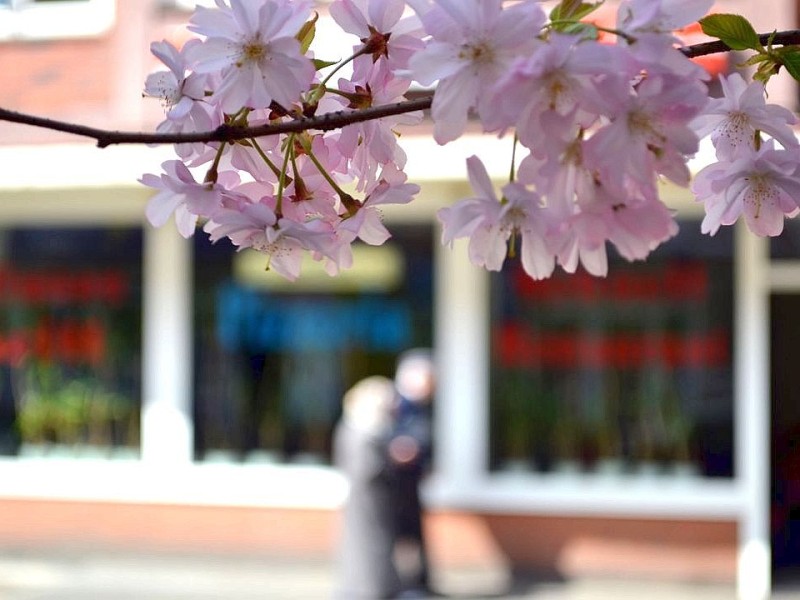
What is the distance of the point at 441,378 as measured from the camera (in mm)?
8594

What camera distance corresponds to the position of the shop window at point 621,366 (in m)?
8.23

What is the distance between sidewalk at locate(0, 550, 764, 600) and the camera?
7956 mm

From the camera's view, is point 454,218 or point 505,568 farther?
point 505,568

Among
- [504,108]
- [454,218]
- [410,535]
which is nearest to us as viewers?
[504,108]

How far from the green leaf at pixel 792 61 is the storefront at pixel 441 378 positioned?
648 centimetres

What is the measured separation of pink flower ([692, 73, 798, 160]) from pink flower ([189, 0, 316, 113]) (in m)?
0.34

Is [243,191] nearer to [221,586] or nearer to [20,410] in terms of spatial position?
[221,586]

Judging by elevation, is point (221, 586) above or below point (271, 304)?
below

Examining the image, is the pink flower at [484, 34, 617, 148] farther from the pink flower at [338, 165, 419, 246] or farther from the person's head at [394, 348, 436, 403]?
the person's head at [394, 348, 436, 403]

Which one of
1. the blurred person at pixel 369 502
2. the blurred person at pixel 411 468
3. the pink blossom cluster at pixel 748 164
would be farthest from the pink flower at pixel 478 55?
the blurred person at pixel 411 468

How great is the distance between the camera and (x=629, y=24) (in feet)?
2.69

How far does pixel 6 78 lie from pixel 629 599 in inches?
204

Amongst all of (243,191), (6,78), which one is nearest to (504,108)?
(243,191)

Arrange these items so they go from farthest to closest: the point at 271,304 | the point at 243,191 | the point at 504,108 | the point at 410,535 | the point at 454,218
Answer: the point at 271,304, the point at 410,535, the point at 243,191, the point at 454,218, the point at 504,108
